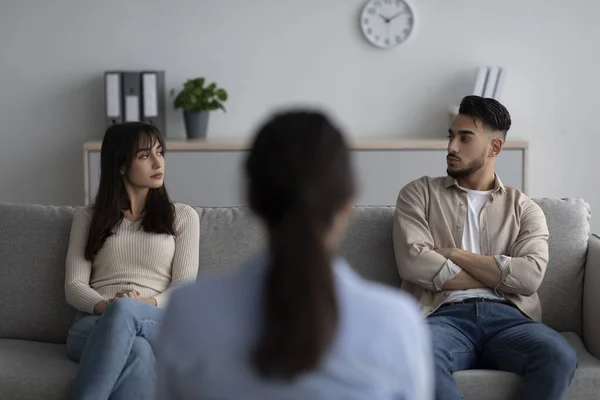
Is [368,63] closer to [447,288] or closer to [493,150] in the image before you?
[493,150]

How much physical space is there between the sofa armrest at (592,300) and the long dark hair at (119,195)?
1395mm

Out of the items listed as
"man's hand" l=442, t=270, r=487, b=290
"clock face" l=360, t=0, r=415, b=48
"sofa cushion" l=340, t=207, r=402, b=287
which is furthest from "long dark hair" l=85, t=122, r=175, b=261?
"clock face" l=360, t=0, r=415, b=48

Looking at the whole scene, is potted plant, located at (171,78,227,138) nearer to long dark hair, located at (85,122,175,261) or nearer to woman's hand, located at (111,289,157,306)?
long dark hair, located at (85,122,175,261)

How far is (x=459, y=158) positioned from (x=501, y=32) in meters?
2.55

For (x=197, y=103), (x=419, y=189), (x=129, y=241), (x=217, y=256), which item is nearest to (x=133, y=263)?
(x=129, y=241)

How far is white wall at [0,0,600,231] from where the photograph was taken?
5609 millimetres

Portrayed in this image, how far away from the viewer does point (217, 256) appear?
10.7 feet

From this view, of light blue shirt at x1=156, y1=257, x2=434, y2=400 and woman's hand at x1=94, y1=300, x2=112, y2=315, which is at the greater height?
light blue shirt at x1=156, y1=257, x2=434, y2=400

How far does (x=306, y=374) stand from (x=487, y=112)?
7.60ft

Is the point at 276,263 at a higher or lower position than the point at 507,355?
higher

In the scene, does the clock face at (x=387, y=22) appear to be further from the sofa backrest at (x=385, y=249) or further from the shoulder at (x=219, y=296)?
the shoulder at (x=219, y=296)

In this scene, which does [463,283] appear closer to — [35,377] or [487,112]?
[487,112]

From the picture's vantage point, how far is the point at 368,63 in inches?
223

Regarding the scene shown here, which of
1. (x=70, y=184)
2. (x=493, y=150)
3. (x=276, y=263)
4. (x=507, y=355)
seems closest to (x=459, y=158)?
(x=493, y=150)
